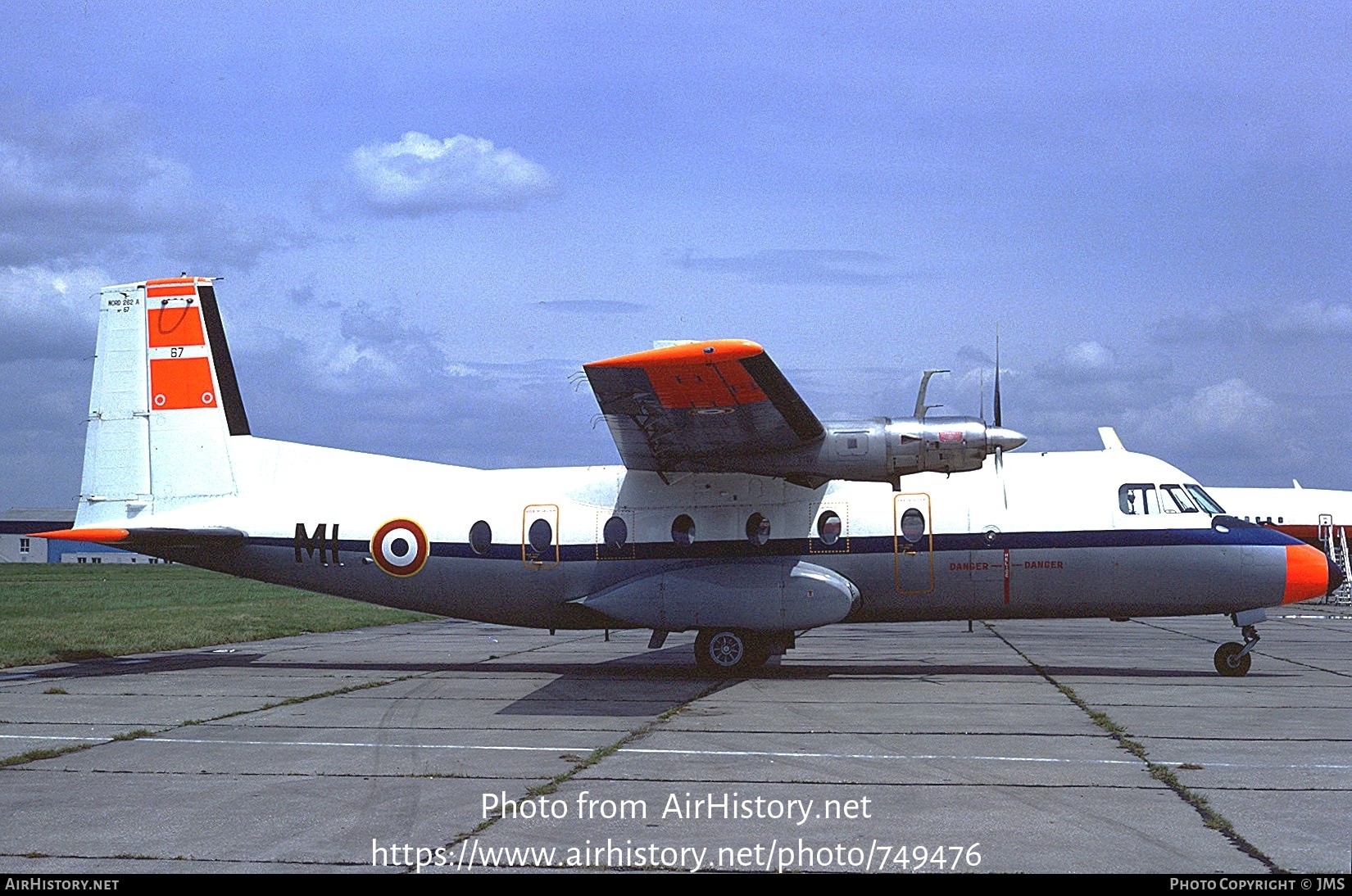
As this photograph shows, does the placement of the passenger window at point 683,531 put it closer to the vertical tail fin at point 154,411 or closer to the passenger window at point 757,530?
the passenger window at point 757,530

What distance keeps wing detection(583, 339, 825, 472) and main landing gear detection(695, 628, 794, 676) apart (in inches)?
98.0

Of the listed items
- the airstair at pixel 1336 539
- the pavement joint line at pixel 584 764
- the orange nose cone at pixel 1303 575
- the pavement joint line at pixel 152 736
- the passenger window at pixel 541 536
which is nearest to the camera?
the pavement joint line at pixel 584 764

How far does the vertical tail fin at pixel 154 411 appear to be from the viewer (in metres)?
19.7

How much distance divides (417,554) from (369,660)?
3.90 m

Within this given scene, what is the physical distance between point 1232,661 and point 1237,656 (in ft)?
0.34

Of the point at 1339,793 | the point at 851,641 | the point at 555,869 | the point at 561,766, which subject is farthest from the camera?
the point at 851,641

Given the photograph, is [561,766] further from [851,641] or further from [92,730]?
[851,641]

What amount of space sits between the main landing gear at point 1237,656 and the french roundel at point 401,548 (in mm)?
11929

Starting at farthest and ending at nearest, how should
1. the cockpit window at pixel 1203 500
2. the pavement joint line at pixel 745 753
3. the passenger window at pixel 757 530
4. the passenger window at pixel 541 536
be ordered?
the passenger window at pixel 541 536
the passenger window at pixel 757 530
the cockpit window at pixel 1203 500
the pavement joint line at pixel 745 753

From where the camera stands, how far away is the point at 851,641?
26734 millimetres

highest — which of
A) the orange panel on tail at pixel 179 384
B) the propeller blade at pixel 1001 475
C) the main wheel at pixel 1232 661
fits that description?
the orange panel on tail at pixel 179 384

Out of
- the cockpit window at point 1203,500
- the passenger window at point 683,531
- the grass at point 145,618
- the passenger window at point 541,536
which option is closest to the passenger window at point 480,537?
the passenger window at point 541,536

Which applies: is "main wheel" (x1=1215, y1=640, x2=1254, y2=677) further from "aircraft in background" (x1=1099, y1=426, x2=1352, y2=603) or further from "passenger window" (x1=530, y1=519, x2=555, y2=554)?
"aircraft in background" (x1=1099, y1=426, x2=1352, y2=603)

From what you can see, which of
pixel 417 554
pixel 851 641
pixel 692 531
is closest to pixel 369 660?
pixel 417 554
